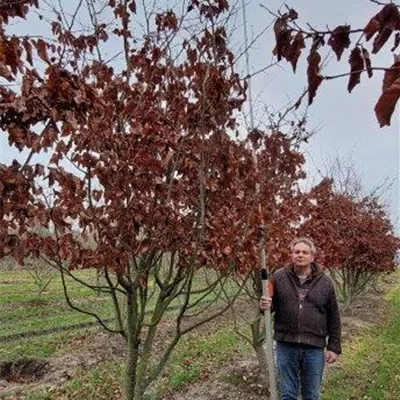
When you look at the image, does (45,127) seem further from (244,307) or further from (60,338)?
(244,307)

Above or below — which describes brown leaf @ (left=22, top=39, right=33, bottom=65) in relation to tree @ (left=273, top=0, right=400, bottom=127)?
above

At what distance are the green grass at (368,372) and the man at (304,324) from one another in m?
2.43

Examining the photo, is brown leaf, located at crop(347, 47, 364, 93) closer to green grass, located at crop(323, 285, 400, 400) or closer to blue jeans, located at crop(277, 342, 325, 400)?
blue jeans, located at crop(277, 342, 325, 400)

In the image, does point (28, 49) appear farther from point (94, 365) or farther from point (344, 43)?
point (94, 365)

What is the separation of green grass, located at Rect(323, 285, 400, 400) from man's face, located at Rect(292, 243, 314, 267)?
3.10m

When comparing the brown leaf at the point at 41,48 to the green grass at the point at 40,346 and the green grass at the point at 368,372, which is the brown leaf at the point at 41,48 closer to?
the green grass at the point at 368,372

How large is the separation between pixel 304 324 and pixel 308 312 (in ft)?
0.42

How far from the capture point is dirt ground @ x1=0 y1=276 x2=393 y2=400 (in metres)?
7.69

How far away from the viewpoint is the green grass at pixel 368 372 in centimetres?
785

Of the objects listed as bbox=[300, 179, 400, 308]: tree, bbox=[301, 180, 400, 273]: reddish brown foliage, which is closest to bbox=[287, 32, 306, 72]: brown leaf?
bbox=[300, 179, 400, 308]: tree

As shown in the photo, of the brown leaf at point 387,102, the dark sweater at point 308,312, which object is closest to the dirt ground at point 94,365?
the dark sweater at point 308,312

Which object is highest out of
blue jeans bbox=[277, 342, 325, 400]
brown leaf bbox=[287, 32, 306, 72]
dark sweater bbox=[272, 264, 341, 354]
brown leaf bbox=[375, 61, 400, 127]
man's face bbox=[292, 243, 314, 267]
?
brown leaf bbox=[287, 32, 306, 72]

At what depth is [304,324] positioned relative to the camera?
517 centimetres

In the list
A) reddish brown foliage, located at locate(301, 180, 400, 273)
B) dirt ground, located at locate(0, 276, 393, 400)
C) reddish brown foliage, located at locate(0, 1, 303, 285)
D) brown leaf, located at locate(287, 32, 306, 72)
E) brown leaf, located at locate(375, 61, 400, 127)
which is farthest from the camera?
reddish brown foliage, located at locate(301, 180, 400, 273)
